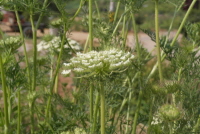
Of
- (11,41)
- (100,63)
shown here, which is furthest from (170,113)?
(11,41)

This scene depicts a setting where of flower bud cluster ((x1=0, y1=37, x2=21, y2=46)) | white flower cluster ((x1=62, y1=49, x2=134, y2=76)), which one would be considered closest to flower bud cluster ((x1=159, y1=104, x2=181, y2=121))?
white flower cluster ((x1=62, y1=49, x2=134, y2=76))

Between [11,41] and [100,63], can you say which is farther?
[11,41]

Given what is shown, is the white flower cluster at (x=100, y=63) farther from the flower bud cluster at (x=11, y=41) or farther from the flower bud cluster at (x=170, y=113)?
the flower bud cluster at (x=11, y=41)

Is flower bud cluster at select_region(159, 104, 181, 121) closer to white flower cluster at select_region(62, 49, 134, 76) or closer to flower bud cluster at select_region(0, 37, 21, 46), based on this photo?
white flower cluster at select_region(62, 49, 134, 76)

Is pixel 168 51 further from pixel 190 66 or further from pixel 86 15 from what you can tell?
pixel 86 15

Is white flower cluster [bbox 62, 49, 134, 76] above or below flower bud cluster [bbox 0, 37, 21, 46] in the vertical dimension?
above

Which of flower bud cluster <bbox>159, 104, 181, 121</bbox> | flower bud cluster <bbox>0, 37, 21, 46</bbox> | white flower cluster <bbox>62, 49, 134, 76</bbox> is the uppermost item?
white flower cluster <bbox>62, 49, 134, 76</bbox>

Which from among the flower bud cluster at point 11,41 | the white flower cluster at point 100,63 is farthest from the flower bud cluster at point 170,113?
the flower bud cluster at point 11,41

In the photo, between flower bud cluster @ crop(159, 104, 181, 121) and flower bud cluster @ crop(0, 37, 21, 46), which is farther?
flower bud cluster @ crop(0, 37, 21, 46)

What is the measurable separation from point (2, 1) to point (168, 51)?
0.62 meters

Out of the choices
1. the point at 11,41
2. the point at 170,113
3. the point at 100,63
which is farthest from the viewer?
the point at 11,41

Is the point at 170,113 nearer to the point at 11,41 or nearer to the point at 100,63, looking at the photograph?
the point at 100,63

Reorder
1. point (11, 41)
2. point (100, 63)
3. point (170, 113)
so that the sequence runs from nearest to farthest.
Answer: point (100, 63), point (170, 113), point (11, 41)

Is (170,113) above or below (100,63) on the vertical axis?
below
